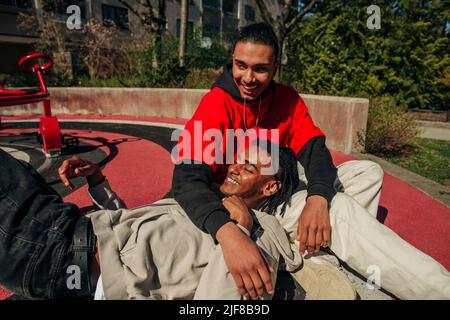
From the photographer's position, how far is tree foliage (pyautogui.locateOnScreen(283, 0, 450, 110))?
841 centimetres

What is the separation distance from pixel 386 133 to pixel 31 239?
642 centimetres

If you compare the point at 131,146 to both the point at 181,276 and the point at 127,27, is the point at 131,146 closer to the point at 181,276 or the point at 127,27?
the point at 181,276

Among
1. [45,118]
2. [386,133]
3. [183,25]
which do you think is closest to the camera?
[45,118]

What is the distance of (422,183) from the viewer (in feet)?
14.8

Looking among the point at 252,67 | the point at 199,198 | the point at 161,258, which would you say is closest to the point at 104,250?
the point at 161,258

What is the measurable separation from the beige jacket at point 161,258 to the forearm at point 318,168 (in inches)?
18.7

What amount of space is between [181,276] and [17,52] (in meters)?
28.8

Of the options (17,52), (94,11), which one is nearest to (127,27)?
(94,11)

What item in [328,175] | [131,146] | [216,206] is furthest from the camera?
[131,146]

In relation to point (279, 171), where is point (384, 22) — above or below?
above

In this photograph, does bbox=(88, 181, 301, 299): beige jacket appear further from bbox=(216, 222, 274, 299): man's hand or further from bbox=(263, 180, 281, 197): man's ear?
bbox=(263, 180, 281, 197): man's ear

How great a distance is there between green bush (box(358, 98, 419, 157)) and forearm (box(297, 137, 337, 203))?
418cm

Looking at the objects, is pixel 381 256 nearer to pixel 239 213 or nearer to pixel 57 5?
pixel 239 213

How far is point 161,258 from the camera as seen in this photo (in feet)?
4.98
